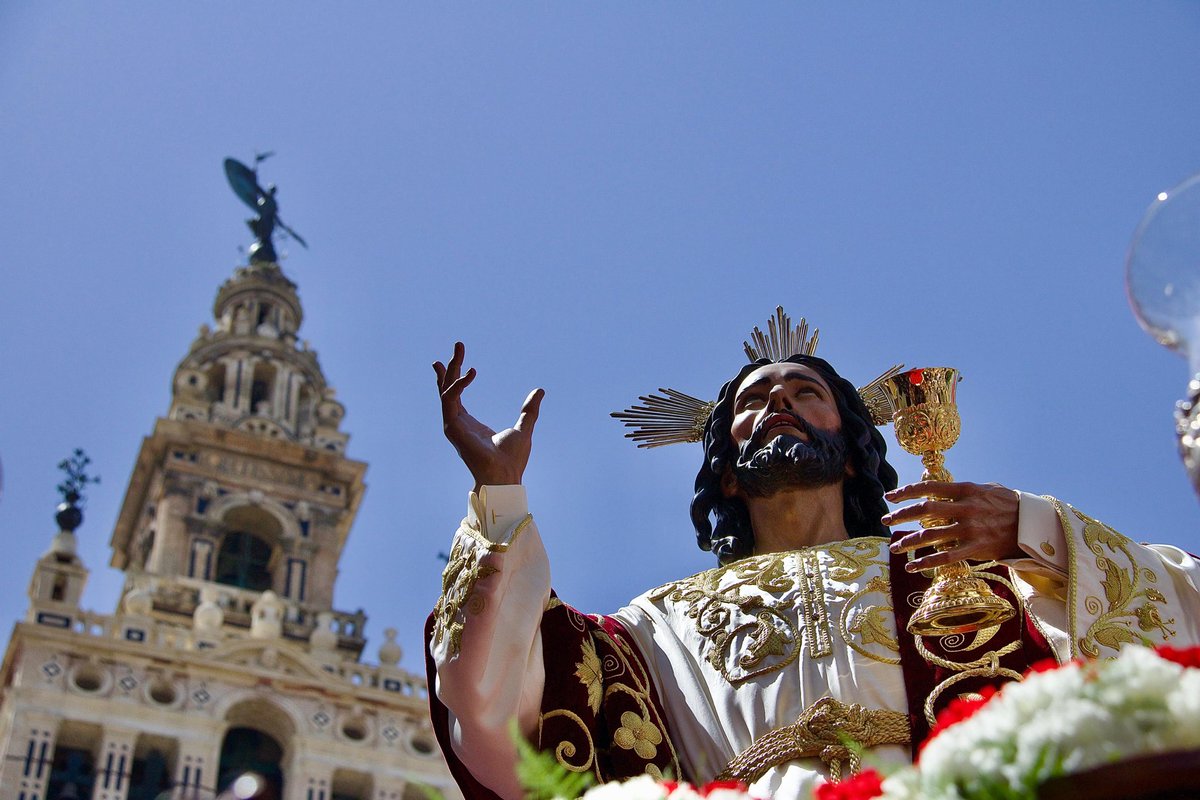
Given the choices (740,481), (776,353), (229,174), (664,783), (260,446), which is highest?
(229,174)

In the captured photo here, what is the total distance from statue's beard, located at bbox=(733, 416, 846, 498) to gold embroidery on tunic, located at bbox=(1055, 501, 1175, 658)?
1245 mm

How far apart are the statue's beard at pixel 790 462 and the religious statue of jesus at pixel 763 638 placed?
0.38m

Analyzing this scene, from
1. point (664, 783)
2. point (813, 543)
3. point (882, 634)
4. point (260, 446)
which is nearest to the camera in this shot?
point (664, 783)

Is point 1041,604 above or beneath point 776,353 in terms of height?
beneath

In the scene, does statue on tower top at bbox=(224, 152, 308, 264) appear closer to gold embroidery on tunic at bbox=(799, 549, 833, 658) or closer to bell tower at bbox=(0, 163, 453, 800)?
bell tower at bbox=(0, 163, 453, 800)

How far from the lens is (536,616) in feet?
21.7

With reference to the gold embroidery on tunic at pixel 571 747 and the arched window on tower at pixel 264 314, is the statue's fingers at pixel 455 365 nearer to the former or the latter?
the gold embroidery on tunic at pixel 571 747

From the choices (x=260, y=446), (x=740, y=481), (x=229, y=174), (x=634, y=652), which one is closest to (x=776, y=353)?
(x=740, y=481)

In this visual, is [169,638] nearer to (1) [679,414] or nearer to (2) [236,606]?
(2) [236,606]

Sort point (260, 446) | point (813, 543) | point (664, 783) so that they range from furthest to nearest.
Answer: point (260, 446) → point (813, 543) → point (664, 783)

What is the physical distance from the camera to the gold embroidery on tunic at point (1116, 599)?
251 inches

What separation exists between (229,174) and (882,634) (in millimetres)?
52106

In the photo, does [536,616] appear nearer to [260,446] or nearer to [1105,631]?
[1105,631]

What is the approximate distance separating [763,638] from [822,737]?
55cm
